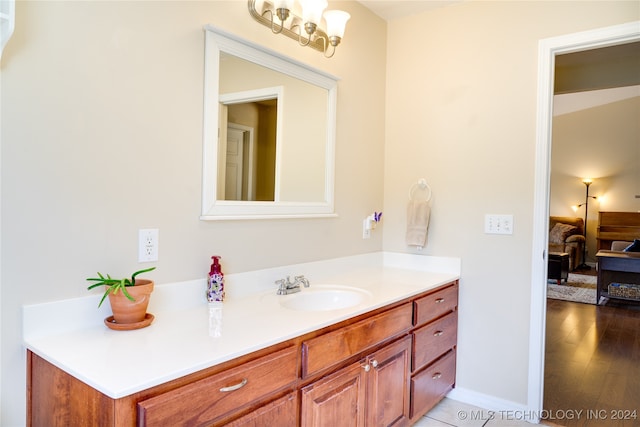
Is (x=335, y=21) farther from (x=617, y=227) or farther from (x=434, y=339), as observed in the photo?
(x=617, y=227)

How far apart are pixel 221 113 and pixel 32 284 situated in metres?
0.92

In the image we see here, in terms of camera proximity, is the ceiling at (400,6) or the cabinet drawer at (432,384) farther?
the ceiling at (400,6)

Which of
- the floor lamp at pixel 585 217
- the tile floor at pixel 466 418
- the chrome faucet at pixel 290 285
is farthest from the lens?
the floor lamp at pixel 585 217

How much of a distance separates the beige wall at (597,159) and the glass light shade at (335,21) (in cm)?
776

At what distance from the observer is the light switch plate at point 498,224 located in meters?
2.33

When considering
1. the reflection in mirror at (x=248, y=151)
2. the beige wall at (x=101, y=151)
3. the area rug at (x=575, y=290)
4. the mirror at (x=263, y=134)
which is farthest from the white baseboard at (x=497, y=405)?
the area rug at (x=575, y=290)

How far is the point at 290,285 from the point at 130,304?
2.53ft

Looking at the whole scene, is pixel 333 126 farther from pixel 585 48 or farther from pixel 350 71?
pixel 585 48

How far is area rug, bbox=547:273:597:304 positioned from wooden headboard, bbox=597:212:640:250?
151 cm

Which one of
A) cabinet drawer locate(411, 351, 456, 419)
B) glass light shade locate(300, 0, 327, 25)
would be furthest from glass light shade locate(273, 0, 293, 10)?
cabinet drawer locate(411, 351, 456, 419)

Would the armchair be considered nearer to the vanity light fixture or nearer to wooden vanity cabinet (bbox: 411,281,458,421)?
wooden vanity cabinet (bbox: 411,281,458,421)

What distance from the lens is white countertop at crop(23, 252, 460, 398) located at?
3.37 ft

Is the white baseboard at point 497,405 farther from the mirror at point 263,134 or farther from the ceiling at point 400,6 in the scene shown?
the ceiling at point 400,6

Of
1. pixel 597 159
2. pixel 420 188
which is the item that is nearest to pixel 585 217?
pixel 597 159
